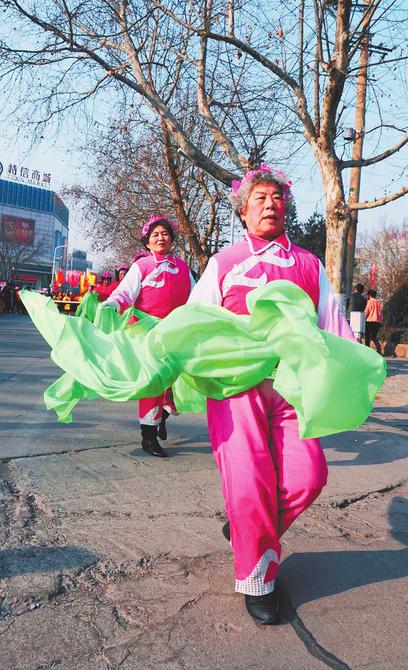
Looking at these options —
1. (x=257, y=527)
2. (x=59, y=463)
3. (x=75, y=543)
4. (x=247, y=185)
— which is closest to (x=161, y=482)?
(x=59, y=463)

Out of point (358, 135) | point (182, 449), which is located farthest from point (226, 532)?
point (358, 135)

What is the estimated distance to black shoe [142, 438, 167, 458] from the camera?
553 cm

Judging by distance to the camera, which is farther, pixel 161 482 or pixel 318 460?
pixel 161 482

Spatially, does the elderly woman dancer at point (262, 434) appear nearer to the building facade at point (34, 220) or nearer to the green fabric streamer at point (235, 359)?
the green fabric streamer at point (235, 359)

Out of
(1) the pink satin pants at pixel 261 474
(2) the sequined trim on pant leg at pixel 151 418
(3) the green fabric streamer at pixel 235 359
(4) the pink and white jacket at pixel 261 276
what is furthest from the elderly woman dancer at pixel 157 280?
(1) the pink satin pants at pixel 261 474

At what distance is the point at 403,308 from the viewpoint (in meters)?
21.5

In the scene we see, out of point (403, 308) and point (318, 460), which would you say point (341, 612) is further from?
point (403, 308)

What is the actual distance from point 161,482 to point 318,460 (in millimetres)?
2009

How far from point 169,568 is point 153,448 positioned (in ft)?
7.94

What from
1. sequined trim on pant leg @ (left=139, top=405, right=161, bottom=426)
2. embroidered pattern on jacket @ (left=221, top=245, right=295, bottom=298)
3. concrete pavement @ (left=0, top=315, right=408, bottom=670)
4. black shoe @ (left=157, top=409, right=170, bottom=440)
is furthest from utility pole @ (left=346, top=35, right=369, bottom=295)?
embroidered pattern on jacket @ (left=221, top=245, right=295, bottom=298)

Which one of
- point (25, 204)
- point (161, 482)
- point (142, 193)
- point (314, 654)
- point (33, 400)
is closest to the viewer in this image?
point (314, 654)

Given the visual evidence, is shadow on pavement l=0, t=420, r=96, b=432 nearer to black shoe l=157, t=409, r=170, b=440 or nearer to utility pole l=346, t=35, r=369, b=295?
black shoe l=157, t=409, r=170, b=440

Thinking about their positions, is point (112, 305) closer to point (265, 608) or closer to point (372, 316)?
point (265, 608)

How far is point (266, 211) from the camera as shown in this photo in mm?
3244
